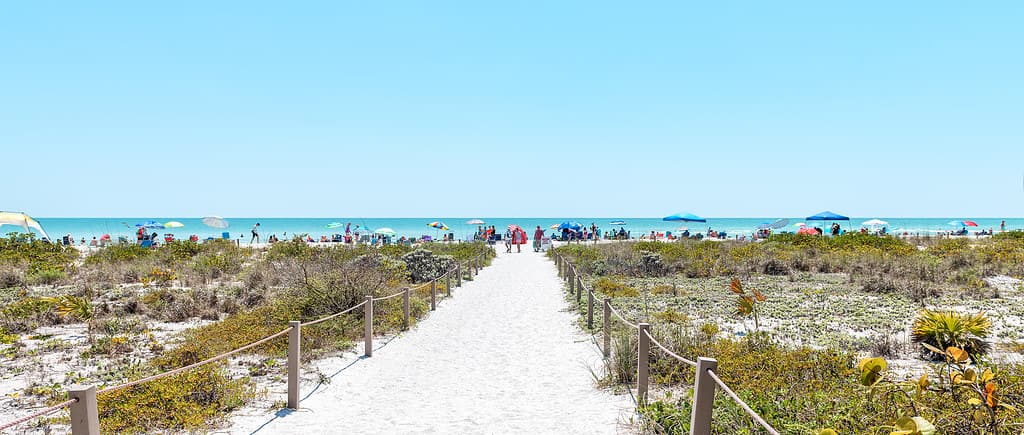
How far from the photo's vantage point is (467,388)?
26.5ft

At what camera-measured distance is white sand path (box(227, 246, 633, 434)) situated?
6.52 metres

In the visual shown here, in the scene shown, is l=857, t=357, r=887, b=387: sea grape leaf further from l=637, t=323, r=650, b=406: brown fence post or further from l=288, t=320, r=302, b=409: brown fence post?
l=288, t=320, r=302, b=409: brown fence post

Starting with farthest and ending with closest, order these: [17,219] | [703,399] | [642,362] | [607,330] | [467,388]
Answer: [17,219]
[607,330]
[467,388]
[642,362]
[703,399]

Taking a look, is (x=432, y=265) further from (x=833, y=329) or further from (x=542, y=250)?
(x=542, y=250)

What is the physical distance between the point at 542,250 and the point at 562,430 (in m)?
38.3

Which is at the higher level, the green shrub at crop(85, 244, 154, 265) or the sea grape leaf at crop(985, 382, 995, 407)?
the sea grape leaf at crop(985, 382, 995, 407)

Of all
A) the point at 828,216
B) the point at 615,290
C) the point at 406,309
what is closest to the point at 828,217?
the point at 828,216

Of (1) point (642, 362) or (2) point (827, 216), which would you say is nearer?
(1) point (642, 362)

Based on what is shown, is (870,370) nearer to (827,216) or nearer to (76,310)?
(76,310)

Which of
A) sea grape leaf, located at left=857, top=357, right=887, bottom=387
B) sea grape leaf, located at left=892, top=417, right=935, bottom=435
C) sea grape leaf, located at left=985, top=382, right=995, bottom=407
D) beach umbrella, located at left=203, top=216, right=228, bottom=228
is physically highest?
sea grape leaf, located at left=857, top=357, right=887, bottom=387

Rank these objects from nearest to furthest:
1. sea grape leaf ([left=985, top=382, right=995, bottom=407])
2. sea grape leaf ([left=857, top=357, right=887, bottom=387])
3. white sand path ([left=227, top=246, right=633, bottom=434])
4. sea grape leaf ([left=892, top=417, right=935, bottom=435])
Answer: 1. sea grape leaf ([left=892, top=417, right=935, bottom=435])
2. sea grape leaf ([left=857, top=357, right=887, bottom=387])
3. sea grape leaf ([left=985, top=382, right=995, bottom=407])
4. white sand path ([left=227, top=246, right=633, bottom=434])

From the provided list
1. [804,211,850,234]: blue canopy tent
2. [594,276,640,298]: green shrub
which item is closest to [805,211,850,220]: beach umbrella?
[804,211,850,234]: blue canopy tent

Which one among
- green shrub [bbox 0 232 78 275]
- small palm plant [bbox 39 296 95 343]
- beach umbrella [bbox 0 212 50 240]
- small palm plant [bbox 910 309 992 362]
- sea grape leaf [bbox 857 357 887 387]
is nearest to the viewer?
sea grape leaf [bbox 857 357 887 387]

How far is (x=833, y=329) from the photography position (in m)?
11.2
